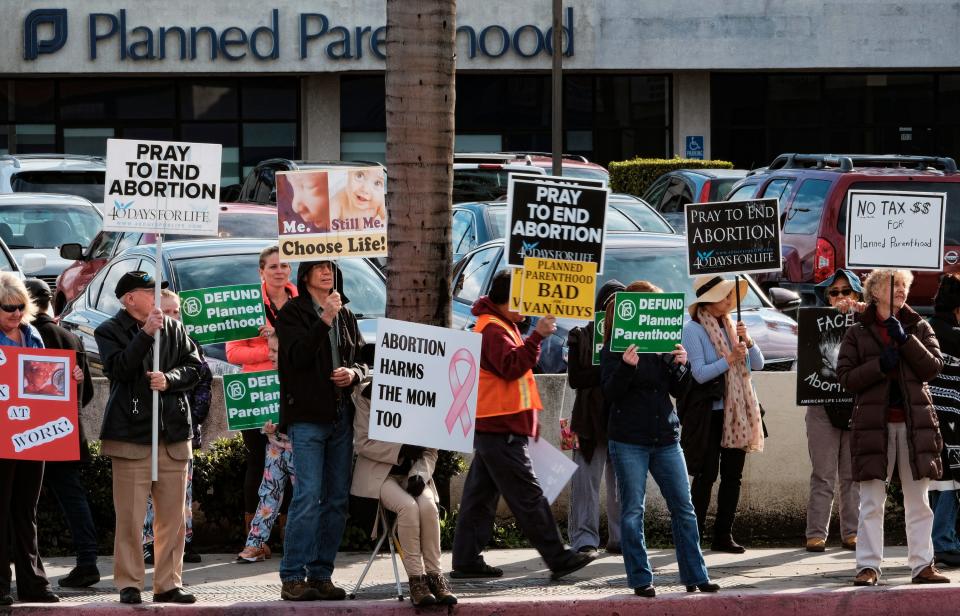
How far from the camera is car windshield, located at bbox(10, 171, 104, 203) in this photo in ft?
62.0

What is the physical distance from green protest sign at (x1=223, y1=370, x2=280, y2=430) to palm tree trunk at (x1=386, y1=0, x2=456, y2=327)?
2.88ft

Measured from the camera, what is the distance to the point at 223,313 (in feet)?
31.9

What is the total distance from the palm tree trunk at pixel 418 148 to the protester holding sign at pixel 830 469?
256 centimetres

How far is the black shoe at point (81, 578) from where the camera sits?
8.87 meters

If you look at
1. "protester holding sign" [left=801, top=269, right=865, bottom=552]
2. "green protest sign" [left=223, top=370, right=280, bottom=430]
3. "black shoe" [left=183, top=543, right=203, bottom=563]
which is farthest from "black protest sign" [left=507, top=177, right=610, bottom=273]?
"black shoe" [left=183, top=543, right=203, bottom=563]

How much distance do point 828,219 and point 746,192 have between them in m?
2.45

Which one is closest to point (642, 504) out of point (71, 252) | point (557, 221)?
point (557, 221)

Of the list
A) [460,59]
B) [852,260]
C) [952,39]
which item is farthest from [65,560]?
[952,39]

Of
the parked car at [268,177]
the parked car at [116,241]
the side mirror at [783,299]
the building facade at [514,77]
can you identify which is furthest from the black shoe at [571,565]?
the building facade at [514,77]

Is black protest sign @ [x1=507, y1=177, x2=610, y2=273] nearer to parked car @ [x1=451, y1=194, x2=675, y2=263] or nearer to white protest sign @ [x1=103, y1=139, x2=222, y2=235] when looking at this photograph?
white protest sign @ [x1=103, y1=139, x2=222, y2=235]

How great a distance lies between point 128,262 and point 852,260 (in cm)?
531

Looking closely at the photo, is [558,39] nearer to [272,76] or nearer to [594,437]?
[594,437]

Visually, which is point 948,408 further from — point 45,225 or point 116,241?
point 45,225

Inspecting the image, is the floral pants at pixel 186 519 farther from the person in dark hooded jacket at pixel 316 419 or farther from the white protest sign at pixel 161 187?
the white protest sign at pixel 161 187
